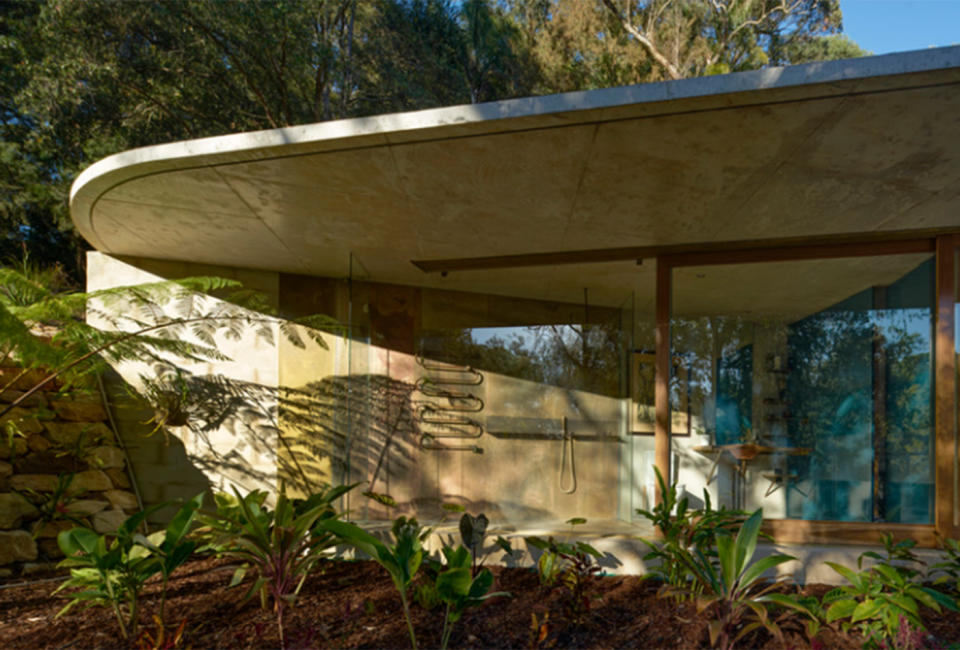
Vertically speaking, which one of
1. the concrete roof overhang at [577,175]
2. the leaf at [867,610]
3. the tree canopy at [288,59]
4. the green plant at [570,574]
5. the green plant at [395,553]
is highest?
the tree canopy at [288,59]

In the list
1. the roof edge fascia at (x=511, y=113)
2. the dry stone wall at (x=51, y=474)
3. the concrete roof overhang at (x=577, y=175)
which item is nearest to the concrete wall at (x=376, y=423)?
the dry stone wall at (x=51, y=474)

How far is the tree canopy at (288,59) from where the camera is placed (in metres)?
6.93

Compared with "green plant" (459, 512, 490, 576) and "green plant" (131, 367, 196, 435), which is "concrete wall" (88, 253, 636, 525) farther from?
"green plant" (459, 512, 490, 576)

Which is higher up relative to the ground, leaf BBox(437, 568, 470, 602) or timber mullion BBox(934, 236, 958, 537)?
timber mullion BBox(934, 236, 958, 537)

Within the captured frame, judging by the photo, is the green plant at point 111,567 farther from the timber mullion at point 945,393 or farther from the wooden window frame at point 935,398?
the timber mullion at point 945,393

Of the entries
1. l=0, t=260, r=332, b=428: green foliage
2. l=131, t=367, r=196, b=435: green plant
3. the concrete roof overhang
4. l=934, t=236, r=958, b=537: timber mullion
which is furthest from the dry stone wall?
l=934, t=236, r=958, b=537: timber mullion

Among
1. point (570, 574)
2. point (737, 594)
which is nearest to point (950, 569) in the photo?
point (737, 594)

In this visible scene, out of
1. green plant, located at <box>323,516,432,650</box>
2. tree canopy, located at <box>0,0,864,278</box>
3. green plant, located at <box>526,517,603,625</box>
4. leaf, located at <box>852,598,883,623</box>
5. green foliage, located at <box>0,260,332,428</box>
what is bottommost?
green plant, located at <box>526,517,603,625</box>

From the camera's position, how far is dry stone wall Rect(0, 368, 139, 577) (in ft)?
11.5

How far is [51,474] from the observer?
3842 mm

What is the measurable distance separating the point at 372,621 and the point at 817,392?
9.76 ft

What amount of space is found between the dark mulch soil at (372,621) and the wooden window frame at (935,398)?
0.49m

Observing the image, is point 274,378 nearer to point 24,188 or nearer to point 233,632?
point 233,632

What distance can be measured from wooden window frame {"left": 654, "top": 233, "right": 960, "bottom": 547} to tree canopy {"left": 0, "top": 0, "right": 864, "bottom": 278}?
18.9 ft
